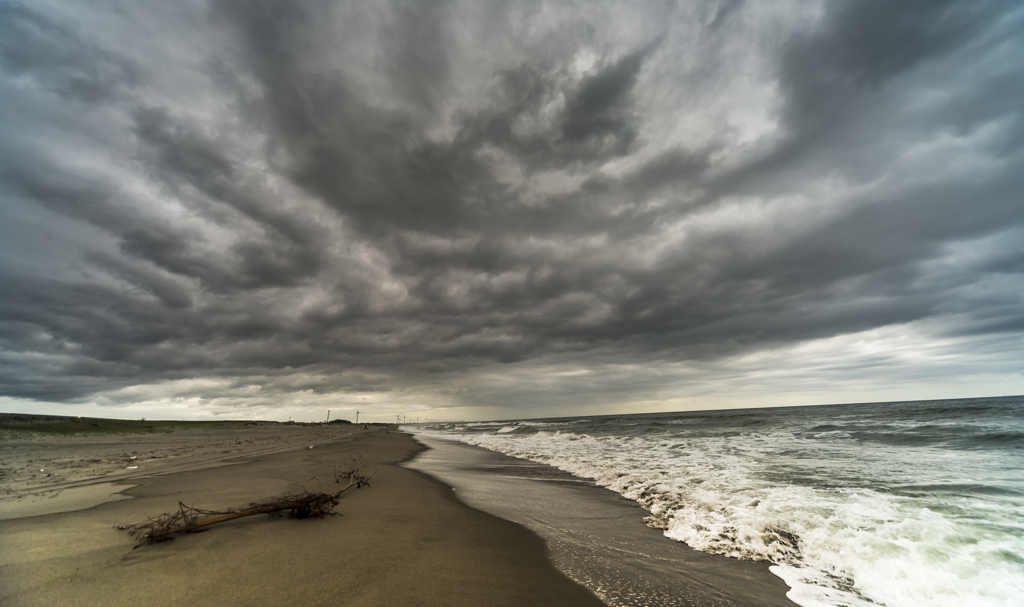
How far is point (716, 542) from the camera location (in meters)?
6.09

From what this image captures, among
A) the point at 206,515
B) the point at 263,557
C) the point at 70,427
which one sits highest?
the point at 206,515

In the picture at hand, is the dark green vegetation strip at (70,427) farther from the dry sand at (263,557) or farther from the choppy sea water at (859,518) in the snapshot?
the choppy sea water at (859,518)

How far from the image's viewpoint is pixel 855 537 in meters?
6.01

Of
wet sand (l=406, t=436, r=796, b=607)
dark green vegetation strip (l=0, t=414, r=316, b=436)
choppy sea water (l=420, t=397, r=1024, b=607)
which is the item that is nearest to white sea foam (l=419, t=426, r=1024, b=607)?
choppy sea water (l=420, t=397, r=1024, b=607)

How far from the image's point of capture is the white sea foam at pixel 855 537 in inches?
188

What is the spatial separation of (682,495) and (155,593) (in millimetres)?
9236

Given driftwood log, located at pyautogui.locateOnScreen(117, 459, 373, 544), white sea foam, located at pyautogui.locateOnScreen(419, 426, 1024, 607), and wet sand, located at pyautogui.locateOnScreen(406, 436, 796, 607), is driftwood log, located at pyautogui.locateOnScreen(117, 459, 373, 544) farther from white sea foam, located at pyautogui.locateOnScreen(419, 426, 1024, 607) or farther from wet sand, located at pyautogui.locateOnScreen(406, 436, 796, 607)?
white sea foam, located at pyautogui.locateOnScreen(419, 426, 1024, 607)

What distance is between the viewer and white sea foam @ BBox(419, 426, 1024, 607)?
15.7ft

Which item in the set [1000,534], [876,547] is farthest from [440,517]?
[1000,534]

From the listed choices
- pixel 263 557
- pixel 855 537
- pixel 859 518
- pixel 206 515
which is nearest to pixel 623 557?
pixel 855 537

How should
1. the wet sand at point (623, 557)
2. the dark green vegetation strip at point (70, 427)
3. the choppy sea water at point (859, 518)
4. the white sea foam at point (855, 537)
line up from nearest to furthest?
1. the wet sand at point (623, 557)
2. the white sea foam at point (855, 537)
3. the choppy sea water at point (859, 518)
4. the dark green vegetation strip at point (70, 427)

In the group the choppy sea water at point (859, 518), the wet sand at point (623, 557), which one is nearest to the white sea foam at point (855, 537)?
the choppy sea water at point (859, 518)

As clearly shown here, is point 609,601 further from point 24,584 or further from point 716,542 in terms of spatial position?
point 24,584

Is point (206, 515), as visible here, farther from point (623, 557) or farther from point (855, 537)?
point (855, 537)
